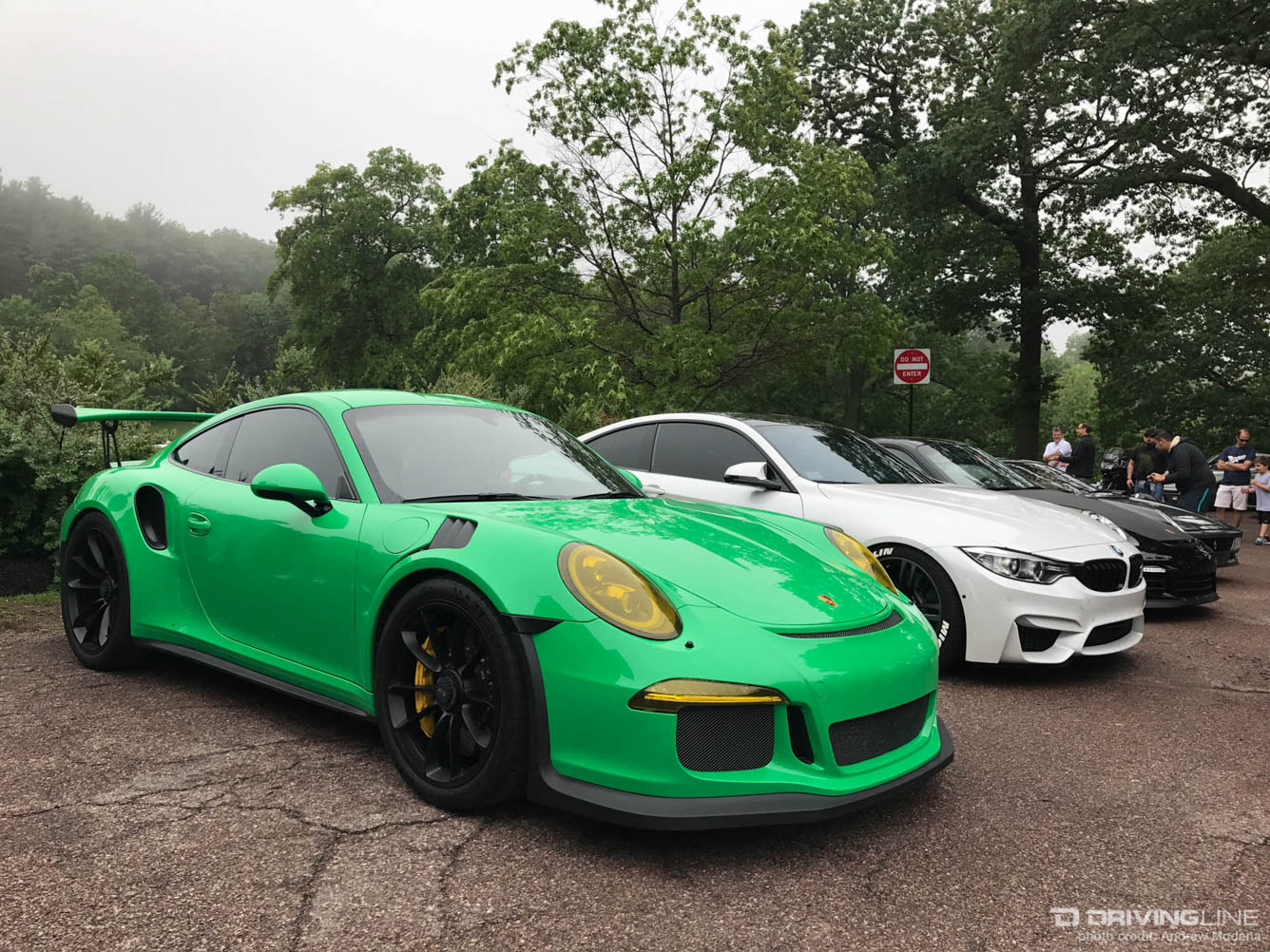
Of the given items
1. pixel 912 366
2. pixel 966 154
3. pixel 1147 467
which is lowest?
pixel 1147 467

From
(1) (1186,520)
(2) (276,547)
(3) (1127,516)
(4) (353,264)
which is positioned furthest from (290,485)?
(4) (353,264)

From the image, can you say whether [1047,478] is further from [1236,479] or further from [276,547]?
[276,547]

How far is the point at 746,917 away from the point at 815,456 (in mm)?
3945

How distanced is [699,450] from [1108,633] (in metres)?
2.60

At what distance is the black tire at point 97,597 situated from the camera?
434cm

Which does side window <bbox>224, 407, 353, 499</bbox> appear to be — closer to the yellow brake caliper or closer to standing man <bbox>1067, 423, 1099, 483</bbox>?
the yellow brake caliper

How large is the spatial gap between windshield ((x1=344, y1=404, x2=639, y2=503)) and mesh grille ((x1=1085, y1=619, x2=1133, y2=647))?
2.69 meters

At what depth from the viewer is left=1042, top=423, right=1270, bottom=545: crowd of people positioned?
12766 millimetres

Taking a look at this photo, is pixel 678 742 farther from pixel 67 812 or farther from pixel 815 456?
pixel 815 456

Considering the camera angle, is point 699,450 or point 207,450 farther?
point 699,450

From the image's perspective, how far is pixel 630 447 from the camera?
21.6ft

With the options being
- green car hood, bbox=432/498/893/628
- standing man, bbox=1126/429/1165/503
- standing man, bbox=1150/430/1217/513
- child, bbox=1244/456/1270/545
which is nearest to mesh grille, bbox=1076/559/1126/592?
green car hood, bbox=432/498/893/628

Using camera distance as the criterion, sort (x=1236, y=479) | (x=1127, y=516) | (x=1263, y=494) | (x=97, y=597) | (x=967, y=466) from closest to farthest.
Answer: (x=97, y=597) < (x=1127, y=516) < (x=967, y=466) < (x=1263, y=494) < (x=1236, y=479)

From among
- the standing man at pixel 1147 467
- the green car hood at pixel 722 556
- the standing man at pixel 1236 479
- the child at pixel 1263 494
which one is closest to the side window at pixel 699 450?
the green car hood at pixel 722 556
